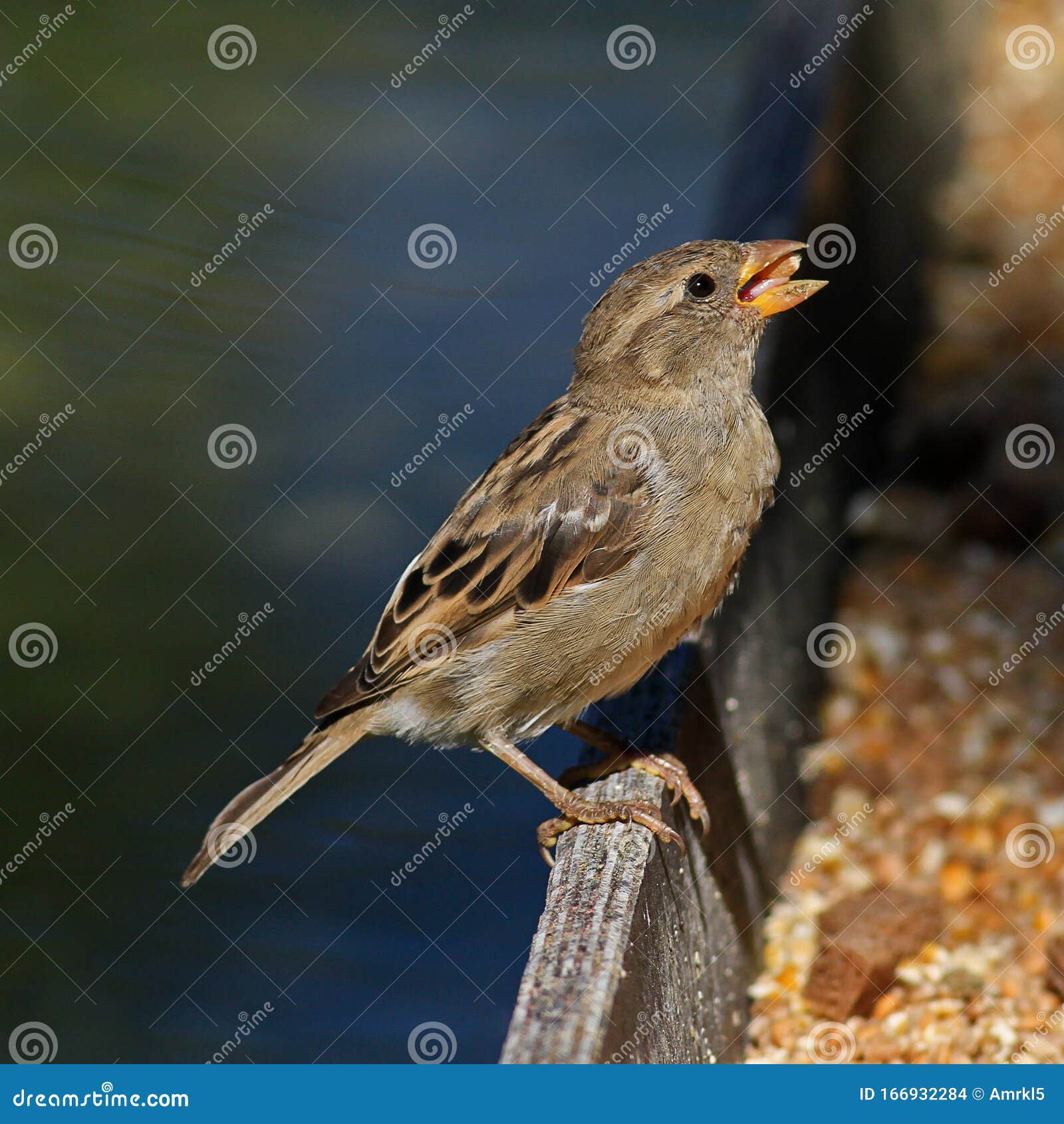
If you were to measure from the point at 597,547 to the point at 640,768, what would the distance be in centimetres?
53

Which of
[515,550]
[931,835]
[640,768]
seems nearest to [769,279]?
[515,550]

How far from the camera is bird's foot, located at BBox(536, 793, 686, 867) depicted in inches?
104

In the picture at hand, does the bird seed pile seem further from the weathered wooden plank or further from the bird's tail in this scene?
the bird's tail

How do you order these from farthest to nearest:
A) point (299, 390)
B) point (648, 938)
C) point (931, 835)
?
point (299, 390) → point (931, 835) → point (648, 938)

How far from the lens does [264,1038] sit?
14.3ft

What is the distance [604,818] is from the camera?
9.07 ft

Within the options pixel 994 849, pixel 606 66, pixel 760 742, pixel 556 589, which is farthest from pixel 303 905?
pixel 606 66

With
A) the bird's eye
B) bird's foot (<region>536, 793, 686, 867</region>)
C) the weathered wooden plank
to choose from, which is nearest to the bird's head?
the bird's eye

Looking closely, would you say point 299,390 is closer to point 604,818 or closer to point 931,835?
point 931,835

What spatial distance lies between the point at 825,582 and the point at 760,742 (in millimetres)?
1175

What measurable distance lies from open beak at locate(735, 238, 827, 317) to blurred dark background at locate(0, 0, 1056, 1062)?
0.79 meters

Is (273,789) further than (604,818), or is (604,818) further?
(273,789)

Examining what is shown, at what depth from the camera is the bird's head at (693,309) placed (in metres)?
3.23

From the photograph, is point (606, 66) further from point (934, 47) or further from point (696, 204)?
point (934, 47)
